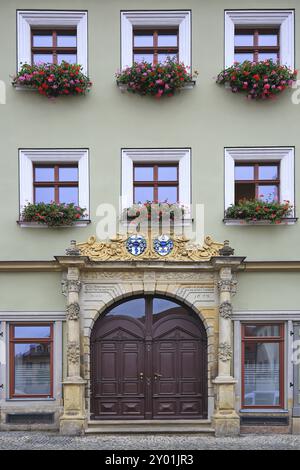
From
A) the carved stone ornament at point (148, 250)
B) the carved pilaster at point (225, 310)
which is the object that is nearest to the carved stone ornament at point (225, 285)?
the carved pilaster at point (225, 310)

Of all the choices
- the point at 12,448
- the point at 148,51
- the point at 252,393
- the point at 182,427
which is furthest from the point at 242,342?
the point at 148,51

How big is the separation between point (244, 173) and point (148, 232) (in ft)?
7.73

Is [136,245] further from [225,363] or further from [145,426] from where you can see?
[145,426]

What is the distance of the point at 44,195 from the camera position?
11.2 m

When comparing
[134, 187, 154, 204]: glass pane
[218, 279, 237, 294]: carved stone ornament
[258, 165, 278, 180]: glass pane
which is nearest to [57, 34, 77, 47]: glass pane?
[134, 187, 154, 204]: glass pane

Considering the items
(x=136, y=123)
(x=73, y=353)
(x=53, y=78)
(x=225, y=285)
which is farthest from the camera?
(x=136, y=123)

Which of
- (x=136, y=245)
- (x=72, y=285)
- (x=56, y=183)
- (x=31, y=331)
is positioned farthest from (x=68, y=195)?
(x=31, y=331)

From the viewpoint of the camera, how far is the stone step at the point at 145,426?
34.4 ft

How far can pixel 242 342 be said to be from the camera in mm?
10922

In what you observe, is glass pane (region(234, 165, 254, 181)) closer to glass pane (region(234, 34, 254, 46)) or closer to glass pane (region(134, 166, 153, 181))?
glass pane (region(134, 166, 153, 181))

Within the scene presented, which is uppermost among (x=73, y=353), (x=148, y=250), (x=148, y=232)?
(x=148, y=232)

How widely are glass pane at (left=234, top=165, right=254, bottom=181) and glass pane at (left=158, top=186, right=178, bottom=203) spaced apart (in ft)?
4.31

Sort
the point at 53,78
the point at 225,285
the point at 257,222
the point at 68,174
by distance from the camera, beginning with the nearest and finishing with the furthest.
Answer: the point at 225,285 → the point at 53,78 → the point at 257,222 → the point at 68,174

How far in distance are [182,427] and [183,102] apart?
6512 mm
